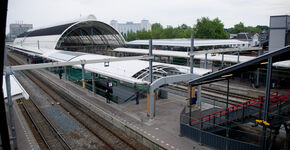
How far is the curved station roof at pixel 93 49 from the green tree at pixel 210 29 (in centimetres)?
2275

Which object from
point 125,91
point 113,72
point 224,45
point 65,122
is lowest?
point 65,122

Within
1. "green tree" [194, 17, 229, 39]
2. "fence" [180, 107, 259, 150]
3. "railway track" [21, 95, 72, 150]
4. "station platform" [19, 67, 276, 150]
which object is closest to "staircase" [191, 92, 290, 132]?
"fence" [180, 107, 259, 150]

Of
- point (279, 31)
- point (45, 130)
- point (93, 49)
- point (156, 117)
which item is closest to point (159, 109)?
point (156, 117)

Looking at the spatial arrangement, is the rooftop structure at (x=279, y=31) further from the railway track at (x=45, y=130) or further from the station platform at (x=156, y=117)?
the railway track at (x=45, y=130)

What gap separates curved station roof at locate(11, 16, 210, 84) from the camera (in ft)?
55.3

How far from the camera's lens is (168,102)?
17.0m

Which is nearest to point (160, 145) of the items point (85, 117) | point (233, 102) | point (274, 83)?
point (85, 117)

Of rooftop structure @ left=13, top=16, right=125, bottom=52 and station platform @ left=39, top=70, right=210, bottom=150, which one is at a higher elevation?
rooftop structure @ left=13, top=16, right=125, bottom=52

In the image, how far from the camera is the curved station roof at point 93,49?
16844mm

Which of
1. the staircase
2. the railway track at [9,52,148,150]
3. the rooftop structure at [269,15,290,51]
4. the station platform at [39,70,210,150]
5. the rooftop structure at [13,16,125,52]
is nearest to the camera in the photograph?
the staircase

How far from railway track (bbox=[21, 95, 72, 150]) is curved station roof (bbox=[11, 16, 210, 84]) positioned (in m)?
4.93

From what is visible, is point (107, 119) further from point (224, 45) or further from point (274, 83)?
point (224, 45)

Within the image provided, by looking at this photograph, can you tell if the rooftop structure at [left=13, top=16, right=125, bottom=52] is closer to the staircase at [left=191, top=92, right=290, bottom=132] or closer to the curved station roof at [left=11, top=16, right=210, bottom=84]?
the curved station roof at [left=11, top=16, right=210, bottom=84]

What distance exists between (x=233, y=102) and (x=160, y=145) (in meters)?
9.18
